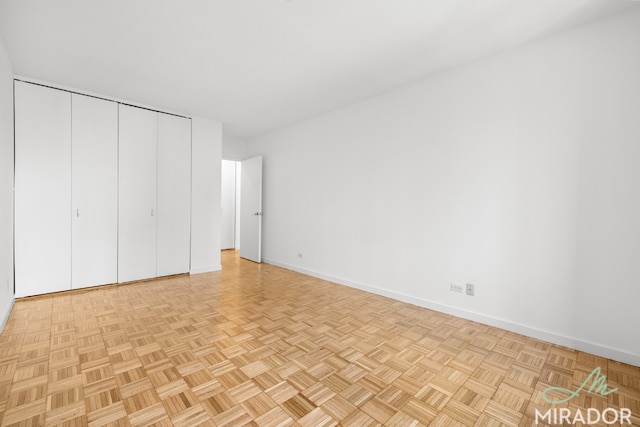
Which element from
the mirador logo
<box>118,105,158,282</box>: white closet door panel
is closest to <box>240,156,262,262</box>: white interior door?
<box>118,105,158,282</box>: white closet door panel

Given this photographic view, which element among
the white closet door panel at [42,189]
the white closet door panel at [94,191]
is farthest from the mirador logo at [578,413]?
A: the white closet door panel at [42,189]

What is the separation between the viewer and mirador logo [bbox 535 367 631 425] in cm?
162

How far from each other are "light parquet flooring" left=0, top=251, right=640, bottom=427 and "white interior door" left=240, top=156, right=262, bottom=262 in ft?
8.52

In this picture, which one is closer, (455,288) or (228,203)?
(455,288)

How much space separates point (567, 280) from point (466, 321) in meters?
0.98

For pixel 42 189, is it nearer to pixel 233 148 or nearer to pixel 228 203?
pixel 233 148

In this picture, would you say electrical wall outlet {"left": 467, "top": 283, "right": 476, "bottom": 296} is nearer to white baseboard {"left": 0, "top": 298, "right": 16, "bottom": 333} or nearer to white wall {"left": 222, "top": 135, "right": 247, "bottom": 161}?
white baseboard {"left": 0, "top": 298, "right": 16, "bottom": 333}

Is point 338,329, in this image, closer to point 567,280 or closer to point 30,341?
point 567,280

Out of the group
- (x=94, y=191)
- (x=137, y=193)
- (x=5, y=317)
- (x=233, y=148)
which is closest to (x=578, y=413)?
(x=5, y=317)

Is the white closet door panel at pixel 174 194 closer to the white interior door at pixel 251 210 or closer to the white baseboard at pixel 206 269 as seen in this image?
the white baseboard at pixel 206 269

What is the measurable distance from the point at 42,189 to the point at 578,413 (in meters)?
5.58

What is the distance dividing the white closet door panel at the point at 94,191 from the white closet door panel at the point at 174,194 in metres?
0.60

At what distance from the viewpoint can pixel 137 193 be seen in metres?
4.33

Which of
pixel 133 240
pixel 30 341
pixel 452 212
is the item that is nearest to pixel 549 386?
pixel 452 212
